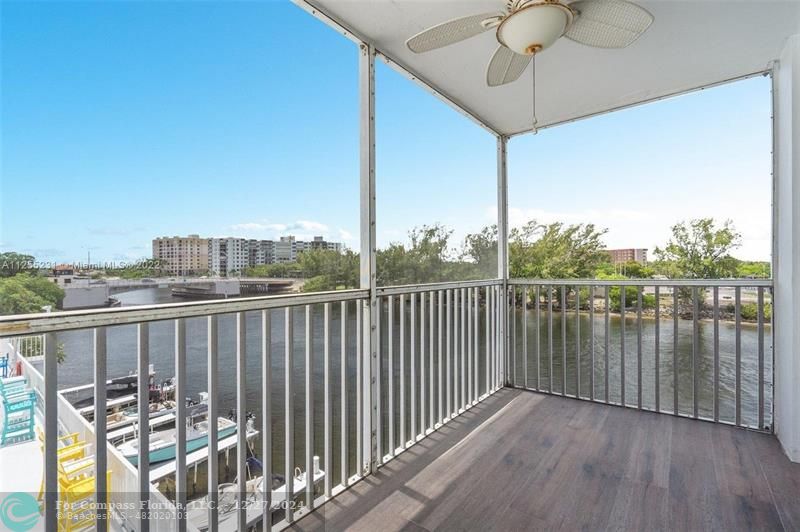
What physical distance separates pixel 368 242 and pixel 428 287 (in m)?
0.64

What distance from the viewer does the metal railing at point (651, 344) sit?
2.45 metres

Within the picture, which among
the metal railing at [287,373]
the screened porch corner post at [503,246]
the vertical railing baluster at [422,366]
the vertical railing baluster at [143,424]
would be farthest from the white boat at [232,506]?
the screened porch corner post at [503,246]

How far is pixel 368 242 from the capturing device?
1.95 metres

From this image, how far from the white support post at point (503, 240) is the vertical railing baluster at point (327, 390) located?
1.97 meters

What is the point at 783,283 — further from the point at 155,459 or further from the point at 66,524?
the point at 66,524

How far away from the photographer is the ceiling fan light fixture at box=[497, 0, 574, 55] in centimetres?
139

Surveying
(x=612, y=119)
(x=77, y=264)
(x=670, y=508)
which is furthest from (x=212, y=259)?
(x=612, y=119)

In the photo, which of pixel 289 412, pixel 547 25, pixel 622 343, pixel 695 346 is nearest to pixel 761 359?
pixel 695 346

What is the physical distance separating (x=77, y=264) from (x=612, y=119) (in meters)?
3.53

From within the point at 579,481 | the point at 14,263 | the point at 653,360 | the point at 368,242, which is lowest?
the point at 579,481

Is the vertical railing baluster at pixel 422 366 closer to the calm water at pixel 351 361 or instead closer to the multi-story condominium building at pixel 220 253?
the calm water at pixel 351 361

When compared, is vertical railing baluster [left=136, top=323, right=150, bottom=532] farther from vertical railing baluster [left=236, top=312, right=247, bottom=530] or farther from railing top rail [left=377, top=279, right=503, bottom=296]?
railing top rail [left=377, top=279, right=503, bottom=296]

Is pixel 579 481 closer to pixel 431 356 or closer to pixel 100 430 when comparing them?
pixel 431 356

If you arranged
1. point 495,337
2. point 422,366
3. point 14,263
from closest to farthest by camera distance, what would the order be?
point 14,263 < point 422,366 < point 495,337
